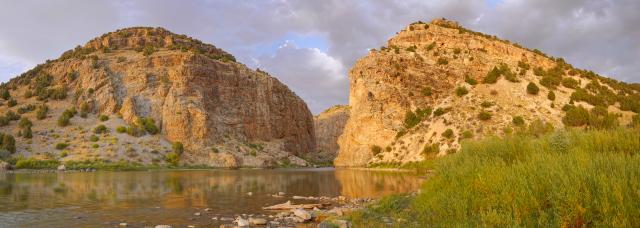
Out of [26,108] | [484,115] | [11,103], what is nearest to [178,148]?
[26,108]

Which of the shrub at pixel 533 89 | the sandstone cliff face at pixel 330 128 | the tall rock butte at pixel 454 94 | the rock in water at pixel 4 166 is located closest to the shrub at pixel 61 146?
the rock in water at pixel 4 166

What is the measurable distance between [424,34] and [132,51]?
221ft

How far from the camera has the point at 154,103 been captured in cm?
9319

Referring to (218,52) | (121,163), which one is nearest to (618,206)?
(121,163)

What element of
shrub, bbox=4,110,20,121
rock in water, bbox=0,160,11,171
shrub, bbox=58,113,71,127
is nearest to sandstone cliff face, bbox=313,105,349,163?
shrub, bbox=58,113,71,127

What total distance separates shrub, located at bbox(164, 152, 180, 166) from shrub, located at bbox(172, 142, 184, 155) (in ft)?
8.48

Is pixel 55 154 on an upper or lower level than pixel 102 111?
lower

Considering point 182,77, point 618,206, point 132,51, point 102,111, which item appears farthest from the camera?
point 132,51

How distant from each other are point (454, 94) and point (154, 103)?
60119 mm

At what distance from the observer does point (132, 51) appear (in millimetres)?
106312

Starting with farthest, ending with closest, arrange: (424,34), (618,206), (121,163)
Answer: (424,34) < (121,163) < (618,206)

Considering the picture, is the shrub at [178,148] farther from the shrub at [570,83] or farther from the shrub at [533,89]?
the shrub at [570,83]

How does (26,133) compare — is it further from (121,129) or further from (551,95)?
(551,95)

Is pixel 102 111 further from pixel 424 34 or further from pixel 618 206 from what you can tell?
pixel 618 206
